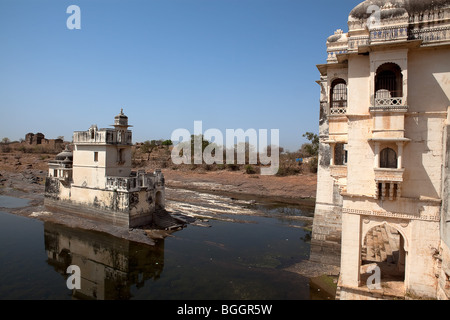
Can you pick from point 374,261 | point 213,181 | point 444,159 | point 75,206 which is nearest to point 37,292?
point 75,206

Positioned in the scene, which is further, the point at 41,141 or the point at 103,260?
the point at 41,141

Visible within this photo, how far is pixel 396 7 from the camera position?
8.41 metres

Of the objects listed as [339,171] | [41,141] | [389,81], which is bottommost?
[339,171]

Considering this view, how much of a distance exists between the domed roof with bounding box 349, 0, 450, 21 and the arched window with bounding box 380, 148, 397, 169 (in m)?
3.74

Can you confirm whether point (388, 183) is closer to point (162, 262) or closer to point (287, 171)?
point (162, 262)

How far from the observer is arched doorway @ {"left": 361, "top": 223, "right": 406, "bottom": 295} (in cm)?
877

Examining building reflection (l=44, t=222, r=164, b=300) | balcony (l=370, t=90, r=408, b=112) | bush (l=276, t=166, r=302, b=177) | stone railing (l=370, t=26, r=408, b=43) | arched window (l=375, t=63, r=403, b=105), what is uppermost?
stone railing (l=370, t=26, r=408, b=43)

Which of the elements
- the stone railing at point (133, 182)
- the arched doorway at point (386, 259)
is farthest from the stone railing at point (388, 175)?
the stone railing at point (133, 182)

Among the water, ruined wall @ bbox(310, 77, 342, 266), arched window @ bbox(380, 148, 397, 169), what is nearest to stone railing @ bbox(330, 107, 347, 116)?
arched window @ bbox(380, 148, 397, 169)

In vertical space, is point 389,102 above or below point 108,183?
above

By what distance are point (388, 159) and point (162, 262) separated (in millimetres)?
10457

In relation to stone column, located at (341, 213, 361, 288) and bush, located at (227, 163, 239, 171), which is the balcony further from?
bush, located at (227, 163, 239, 171)

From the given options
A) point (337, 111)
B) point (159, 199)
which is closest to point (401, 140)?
point (337, 111)

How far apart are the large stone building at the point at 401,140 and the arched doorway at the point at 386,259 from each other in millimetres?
85
